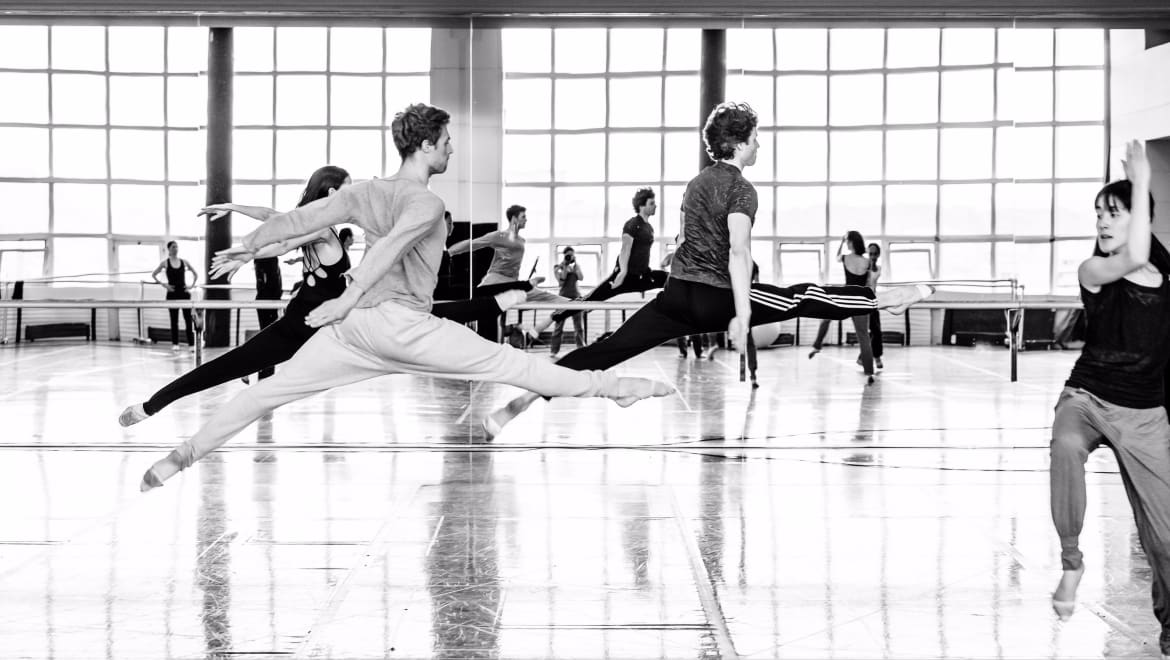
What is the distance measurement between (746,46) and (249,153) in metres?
4.19

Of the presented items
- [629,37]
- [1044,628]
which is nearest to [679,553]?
[1044,628]

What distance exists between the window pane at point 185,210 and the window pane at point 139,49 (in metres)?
1.14

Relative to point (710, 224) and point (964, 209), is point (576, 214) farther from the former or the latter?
point (710, 224)

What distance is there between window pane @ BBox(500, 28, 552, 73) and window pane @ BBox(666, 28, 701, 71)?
1.00 metres

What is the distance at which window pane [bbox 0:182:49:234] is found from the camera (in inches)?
436

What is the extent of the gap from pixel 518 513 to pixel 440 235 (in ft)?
7.45

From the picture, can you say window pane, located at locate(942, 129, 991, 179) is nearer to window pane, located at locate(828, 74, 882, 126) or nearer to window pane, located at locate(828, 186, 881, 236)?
window pane, located at locate(828, 186, 881, 236)

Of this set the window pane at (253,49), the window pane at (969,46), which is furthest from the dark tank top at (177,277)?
the window pane at (969,46)

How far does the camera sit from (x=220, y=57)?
1038 cm

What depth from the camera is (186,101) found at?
36.9 feet

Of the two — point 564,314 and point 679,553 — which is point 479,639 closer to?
point 679,553

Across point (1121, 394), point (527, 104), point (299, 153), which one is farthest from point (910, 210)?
point (1121, 394)

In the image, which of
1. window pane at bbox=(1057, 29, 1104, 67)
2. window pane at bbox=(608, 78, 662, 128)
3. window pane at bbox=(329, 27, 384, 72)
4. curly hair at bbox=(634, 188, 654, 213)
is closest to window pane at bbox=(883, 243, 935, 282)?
window pane at bbox=(1057, 29, 1104, 67)

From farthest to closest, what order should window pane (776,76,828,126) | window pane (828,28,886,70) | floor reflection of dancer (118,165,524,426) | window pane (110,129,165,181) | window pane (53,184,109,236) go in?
1. window pane (110,129,165,181)
2. window pane (776,76,828,126)
3. window pane (53,184,109,236)
4. window pane (828,28,886,70)
5. floor reflection of dancer (118,165,524,426)
